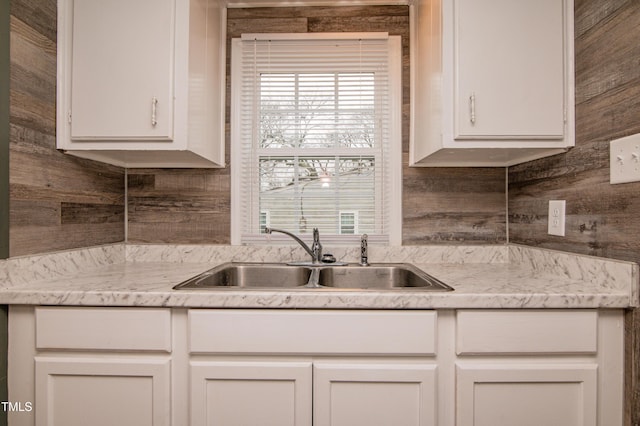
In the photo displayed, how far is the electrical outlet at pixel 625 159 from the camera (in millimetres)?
1024

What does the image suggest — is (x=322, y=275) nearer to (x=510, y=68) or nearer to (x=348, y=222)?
(x=348, y=222)

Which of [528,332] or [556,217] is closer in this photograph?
[528,332]

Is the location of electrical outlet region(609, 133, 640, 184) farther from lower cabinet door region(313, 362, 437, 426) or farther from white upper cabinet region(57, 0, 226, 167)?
white upper cabinet region(57, 0, 226, 167)

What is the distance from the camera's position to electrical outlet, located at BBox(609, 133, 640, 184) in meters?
1.02

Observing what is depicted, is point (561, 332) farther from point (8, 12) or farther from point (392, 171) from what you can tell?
point (8, 12)

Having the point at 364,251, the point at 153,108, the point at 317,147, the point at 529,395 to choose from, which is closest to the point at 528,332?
the point at 529,395

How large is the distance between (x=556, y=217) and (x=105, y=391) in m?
1.79

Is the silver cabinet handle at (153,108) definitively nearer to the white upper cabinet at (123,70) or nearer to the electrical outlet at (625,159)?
the white upper cabinet at (123,70)

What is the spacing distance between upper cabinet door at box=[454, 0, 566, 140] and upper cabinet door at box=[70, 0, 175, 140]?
3.78 feet

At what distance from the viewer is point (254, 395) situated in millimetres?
1089

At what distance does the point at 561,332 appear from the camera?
107cm

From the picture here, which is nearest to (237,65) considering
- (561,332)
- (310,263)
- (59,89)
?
(59,89)

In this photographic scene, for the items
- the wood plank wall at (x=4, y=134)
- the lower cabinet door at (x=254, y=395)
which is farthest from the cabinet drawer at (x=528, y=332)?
the wood plank wall at (x=4, y=134)

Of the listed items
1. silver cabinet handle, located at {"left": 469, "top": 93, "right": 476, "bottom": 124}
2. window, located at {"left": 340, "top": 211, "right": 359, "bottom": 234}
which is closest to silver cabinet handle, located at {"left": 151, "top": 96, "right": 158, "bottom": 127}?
window, located at {"left": 340, "top": 211, "right": 359, "bottom": 234}
